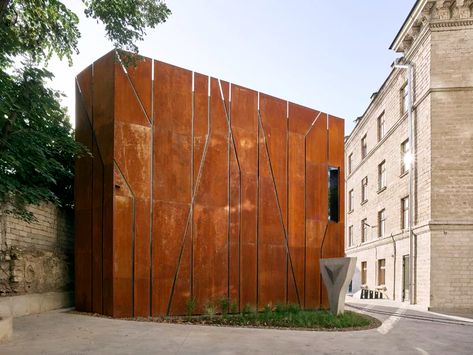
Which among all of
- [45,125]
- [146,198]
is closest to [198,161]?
A: [146,198]

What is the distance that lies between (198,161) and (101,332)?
19.0ft

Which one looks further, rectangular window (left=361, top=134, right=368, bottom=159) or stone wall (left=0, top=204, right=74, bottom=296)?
rectangular window (left=361, top=134, right=368, bottom=159)

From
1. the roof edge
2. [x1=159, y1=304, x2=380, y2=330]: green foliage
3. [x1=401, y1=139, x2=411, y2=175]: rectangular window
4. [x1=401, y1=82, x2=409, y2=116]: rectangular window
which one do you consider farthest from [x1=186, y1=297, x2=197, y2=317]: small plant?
the roof edge

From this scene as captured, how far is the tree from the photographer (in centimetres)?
918

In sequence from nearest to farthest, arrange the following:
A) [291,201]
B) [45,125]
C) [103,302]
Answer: [45,125]
[103,302]
[291,201]

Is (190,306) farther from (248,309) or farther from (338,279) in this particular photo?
(338,279)

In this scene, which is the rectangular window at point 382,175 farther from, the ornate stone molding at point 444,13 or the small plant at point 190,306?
the small plant at point 190,306

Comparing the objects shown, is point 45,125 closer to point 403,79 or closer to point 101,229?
point 101,229

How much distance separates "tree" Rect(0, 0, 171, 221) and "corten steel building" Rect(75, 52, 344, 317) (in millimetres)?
1597

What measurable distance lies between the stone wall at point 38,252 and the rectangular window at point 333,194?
30.2 feet

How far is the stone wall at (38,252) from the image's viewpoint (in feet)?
36.7

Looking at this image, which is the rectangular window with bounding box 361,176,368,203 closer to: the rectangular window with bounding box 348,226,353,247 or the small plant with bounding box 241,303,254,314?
the rectangular window with bounding box 348,226,353,247

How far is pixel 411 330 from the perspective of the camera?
1126cm

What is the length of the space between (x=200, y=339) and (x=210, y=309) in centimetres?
339
